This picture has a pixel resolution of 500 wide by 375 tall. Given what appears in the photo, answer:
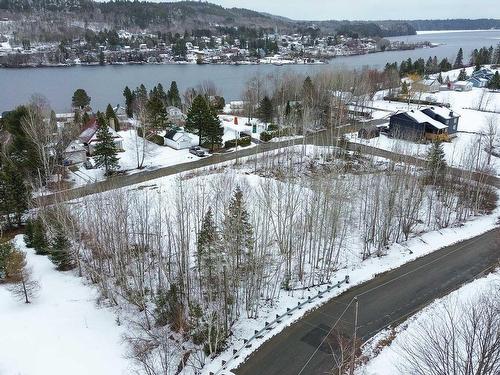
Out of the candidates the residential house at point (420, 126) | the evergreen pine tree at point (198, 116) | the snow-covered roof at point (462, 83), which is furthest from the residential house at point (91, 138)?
the snow-covered roof at point (462, 83)

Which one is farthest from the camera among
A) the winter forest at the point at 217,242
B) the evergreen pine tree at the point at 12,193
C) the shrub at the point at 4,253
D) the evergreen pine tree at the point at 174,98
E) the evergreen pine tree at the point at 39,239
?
the evergreen pine tree at the point at 174,98

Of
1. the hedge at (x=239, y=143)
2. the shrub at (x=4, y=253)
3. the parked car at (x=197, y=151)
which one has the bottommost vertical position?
the shrub at (x=4, y=253)

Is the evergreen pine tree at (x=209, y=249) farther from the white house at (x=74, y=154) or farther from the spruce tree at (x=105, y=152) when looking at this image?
the white house at (x=74, y=154)

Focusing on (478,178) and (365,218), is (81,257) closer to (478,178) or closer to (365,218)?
(365,218)

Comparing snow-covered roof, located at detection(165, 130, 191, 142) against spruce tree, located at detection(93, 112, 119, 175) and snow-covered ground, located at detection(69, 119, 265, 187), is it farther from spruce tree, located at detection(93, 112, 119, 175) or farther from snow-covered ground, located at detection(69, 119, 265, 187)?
spruce tree, located at detection(93, 112, 119, 175)

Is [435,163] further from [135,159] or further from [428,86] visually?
[428,86]

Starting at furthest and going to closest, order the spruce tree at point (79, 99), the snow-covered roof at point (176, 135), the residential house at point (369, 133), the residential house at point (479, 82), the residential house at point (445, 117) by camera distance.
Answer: the residential house at point (479, 82) < the spruce tree at point (79, 99) < the residential house at point (445, 117) < the residential house at point (369, 133) < the snow-covered roof at point (176, 135)
